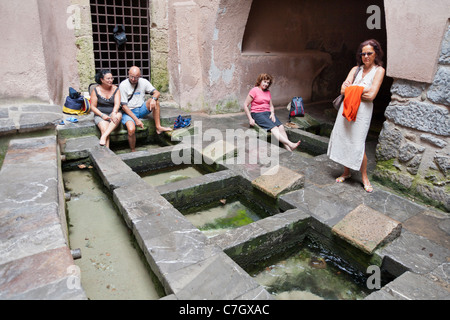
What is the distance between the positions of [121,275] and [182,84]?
175 inches

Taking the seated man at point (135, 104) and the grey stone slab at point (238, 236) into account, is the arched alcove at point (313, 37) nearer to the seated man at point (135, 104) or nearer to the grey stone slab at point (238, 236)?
the seated man at point (135, 104)

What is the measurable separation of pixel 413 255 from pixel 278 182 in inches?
55.3

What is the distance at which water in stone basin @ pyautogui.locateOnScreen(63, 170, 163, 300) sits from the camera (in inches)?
91.4

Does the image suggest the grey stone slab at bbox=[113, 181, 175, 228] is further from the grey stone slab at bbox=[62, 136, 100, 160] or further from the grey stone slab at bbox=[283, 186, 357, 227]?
the grey stone slab at bbox=[62, 136, 100, 160]

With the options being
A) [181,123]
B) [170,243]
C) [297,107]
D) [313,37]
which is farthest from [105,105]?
[313,37]

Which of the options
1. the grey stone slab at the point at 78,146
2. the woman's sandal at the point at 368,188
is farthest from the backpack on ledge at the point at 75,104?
the woman's sandal at the point at 368,188

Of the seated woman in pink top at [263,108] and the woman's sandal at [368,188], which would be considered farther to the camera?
the seated woman in pink top at [263,108]

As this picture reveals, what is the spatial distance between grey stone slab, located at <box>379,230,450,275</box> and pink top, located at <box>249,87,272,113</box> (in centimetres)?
298

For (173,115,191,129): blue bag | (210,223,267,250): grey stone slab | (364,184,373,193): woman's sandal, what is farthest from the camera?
(173,115,191,129): blue bag

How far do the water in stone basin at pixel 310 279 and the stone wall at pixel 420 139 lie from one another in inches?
53.8

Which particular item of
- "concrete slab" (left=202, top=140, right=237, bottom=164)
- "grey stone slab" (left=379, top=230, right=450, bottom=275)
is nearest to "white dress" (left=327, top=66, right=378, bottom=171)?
"grey stone slab" (left=379, top=230, right=450, bottom=275)

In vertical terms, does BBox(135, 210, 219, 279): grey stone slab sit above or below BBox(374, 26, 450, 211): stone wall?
below

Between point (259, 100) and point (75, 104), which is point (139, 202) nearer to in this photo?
point (259, 100)

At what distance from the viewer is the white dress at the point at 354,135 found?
3.25m
